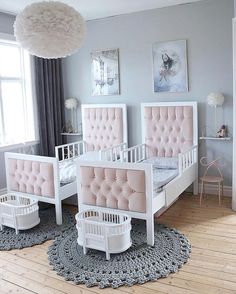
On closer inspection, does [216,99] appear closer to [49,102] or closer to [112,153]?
[112,153]

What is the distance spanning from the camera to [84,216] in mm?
3412

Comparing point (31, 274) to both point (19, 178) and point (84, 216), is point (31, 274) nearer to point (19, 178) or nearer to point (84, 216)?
point (84, 216)

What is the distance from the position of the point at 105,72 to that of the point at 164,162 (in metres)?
1.79

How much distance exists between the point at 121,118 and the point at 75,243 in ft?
7.56

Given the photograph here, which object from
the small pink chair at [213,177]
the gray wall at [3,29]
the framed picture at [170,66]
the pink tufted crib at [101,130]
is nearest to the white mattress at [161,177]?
the small pink chair at [213,177]

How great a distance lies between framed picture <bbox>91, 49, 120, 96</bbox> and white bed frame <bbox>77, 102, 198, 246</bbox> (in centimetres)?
64

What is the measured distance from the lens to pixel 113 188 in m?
3.26

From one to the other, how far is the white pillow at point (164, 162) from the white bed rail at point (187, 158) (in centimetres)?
13

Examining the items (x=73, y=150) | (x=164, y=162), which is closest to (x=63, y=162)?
(x=73, y=150)

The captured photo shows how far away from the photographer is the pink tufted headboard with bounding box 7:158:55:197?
3777 millimetres

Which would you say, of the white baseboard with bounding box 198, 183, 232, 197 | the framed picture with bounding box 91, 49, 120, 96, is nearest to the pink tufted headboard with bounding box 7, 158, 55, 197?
the framed picture with bounding box 91, 49, 120, 96

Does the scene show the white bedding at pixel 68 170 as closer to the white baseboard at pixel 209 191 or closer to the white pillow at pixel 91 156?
the white pillow at pixel 91 156

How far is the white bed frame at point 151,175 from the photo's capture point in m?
3.11

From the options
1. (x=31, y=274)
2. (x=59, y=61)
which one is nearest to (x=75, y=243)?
(x=31, y=274)
